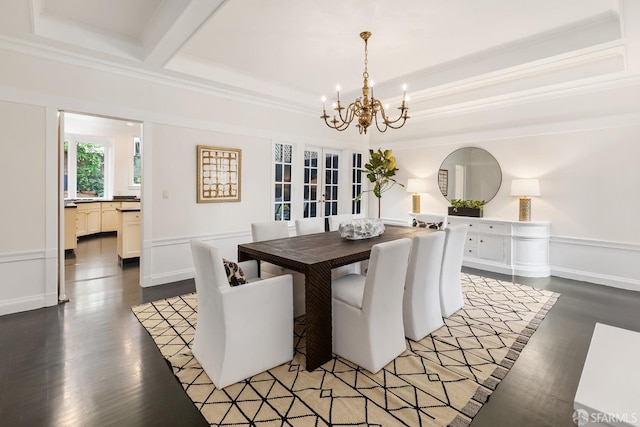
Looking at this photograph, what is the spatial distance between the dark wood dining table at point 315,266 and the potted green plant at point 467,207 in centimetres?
303

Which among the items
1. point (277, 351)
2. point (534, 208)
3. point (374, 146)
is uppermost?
point (374, 146)

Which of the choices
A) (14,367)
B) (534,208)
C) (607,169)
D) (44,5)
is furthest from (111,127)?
(607,169)

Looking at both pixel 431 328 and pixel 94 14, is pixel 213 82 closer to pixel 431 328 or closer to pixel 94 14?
pixel 94 14

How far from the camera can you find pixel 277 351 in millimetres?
2266

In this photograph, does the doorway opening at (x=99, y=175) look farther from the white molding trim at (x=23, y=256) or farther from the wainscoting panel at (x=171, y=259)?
the white molding trim at (x=23, y=256)

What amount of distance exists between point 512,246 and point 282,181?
3.70 meters

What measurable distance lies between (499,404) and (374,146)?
18.3 ft

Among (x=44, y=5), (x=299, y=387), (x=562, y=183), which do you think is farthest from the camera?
(x=562, y=183)

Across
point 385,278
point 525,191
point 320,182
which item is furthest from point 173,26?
point 525,191

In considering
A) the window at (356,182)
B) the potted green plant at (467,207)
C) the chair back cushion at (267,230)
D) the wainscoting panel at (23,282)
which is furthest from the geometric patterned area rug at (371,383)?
the window at (356,182)

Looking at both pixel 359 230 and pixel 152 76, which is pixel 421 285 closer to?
pixel 359 230

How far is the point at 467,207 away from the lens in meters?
5.22

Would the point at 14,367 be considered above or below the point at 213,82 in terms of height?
below

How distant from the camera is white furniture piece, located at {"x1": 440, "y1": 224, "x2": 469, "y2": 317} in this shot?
3.04 m
